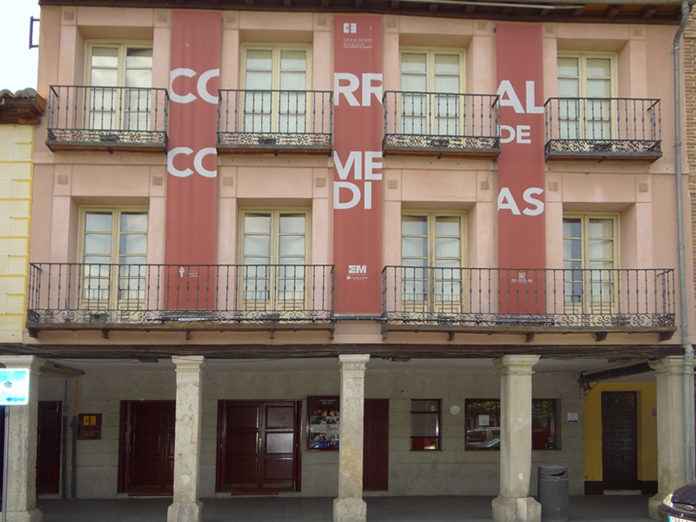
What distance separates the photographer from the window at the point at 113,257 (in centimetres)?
1628

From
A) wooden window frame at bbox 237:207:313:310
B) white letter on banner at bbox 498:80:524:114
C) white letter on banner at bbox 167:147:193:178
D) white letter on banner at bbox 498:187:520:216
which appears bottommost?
wooden window frame at bbox 237:207:313:310

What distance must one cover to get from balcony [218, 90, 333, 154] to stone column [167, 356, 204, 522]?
397cm

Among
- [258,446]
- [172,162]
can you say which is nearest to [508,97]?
[172,162]

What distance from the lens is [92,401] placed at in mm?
19656

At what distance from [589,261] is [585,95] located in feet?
10.6

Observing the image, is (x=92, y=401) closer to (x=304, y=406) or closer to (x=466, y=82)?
(x=304, y=406)

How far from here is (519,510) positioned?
15727mm

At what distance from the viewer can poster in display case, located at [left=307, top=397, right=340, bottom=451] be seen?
1986 centimetres

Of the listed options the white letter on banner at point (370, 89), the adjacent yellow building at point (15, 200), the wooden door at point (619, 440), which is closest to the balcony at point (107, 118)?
the adjacent yellow building at point (15, 200)

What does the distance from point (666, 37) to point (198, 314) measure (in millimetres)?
10177

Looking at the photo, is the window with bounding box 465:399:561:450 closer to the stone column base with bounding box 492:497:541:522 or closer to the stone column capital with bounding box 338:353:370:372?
the stone column base with bounding box 492:497:541:522

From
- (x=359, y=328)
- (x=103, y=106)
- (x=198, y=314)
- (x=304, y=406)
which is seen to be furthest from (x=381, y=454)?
(x=103, y=106)

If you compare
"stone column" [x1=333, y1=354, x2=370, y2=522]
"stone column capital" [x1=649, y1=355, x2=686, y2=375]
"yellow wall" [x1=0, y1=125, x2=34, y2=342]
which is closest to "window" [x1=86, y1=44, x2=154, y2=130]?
"yellow wall" [x1=0, y1=125, x2=34, y2=342]

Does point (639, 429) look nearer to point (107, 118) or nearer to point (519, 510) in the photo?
point (519, 510)
